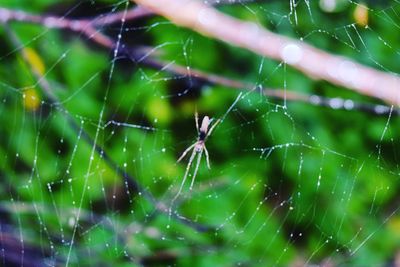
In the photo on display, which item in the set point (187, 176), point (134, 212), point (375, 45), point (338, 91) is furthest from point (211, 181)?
point (375, 45)

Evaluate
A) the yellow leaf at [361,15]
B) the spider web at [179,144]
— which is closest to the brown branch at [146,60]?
the spider web at [179,144]

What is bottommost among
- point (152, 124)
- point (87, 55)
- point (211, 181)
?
point (211, 181)

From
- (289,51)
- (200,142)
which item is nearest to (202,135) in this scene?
(200,142)

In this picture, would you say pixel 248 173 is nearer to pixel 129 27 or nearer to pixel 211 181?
pixel 211 181

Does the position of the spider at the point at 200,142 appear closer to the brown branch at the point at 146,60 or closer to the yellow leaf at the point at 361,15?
the brown branch at the point at 146,60

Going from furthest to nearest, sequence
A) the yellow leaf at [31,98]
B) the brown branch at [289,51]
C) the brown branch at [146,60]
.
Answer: the yellow leaf at [31,98], the brown branch at [146,60], the brown branch at [289,51]

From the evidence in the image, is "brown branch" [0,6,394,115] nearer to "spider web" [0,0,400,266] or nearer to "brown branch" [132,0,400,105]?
"spider web" [0,0,400,266]
